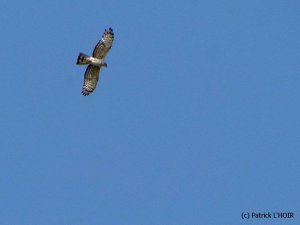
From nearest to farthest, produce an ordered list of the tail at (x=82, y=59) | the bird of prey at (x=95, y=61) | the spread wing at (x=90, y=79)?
the tail at (x=82, y=59)
the bird of prey at (x=95, y=61)
the spread wing at (x=90, y=79)

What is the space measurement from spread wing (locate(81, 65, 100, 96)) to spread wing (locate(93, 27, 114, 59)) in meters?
0.62

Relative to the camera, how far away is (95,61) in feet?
71.8

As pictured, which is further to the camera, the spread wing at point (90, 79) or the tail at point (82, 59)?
the spread wing at point (90, 79)

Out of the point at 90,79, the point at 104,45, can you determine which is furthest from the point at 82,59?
the point at 90,79

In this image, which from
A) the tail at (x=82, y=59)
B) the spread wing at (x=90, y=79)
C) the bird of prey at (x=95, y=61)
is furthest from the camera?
the spread wing at (x=90, y=79)

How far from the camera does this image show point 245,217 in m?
23.1

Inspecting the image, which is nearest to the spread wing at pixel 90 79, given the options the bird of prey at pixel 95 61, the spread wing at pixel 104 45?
the bird of prey at pixel 95 61

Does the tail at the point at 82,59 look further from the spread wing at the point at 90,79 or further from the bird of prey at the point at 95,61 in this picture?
the spread wing at the point at 90,79

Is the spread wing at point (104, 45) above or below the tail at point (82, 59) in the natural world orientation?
above

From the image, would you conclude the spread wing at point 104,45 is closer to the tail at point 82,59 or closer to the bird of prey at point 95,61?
the bird of prey at point 95,61

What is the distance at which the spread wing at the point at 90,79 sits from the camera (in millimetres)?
22422

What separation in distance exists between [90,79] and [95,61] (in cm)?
95

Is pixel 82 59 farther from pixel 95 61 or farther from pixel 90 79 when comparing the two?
pixel 90 79

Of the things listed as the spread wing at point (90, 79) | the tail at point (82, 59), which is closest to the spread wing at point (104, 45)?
the tail at point (82, 59)
